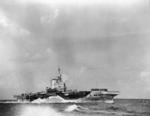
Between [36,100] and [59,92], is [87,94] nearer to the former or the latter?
[59,92]

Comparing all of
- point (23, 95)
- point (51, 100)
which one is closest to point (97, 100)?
point (51, 100)

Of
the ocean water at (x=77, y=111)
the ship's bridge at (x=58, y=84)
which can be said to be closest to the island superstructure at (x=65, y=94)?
the ship's bridge at (x=58, y=84)

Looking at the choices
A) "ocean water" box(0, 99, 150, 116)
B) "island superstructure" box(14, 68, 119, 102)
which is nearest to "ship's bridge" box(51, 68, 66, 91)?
"island superstructure" box(14, 68, 119, 102)

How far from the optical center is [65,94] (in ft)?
414

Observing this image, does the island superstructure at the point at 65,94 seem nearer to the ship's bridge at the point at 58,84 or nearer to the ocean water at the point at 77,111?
the ship's bridge at the point at 58,84

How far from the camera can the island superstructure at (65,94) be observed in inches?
4685

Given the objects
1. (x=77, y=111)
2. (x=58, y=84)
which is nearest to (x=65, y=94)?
(x=58, y=84)

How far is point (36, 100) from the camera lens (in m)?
129

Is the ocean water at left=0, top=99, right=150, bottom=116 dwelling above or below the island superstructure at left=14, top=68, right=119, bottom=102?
below

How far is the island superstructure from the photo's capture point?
119 metres

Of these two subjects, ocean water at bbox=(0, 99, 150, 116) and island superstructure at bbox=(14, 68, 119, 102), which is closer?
ocean water at bbox=(0, 99, 150, 116)

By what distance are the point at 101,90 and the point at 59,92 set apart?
1795 centimetres

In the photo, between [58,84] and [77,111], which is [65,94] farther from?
[77,111]

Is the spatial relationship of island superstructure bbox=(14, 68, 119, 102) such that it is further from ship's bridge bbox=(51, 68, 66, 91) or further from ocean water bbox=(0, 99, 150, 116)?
ocean water bbox=(0, 99, 150, 116)
